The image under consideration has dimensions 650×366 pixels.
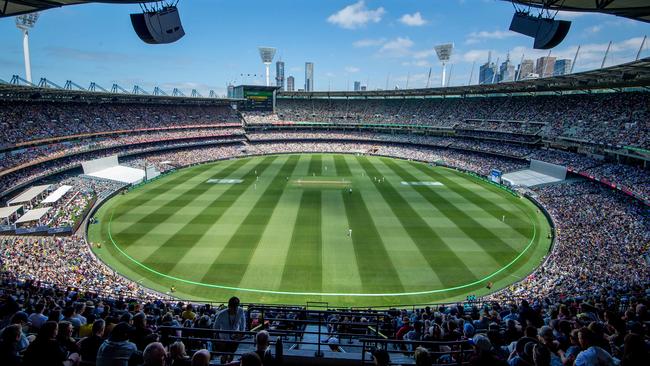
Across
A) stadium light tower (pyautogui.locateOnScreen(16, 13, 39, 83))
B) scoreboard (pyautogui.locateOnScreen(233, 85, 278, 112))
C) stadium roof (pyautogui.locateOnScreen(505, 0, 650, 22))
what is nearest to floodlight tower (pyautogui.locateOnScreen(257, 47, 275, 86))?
scoreboard (pyautogui.locateOnScreen(233, 85, 278, 112))

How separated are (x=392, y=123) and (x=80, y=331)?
262 feet

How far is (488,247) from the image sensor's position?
2891 cm

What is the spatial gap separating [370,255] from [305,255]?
193 inches

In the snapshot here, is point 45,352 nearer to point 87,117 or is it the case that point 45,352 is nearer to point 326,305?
point 326,305

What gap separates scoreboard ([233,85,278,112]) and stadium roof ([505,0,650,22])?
271 feet

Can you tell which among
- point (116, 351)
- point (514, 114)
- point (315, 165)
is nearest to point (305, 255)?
point (116, 351)

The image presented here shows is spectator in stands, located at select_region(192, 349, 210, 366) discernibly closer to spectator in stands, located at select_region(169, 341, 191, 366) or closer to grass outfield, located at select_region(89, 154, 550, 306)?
spectator in stands, located at select_region(169, 341, 191, 366)

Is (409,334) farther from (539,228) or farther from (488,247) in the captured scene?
(539,228)

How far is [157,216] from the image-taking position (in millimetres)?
36188

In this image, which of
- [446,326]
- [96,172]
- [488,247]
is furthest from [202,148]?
[446,326]

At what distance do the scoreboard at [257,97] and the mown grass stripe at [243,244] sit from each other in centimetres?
5058

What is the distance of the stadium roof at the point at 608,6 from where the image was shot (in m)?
10.7

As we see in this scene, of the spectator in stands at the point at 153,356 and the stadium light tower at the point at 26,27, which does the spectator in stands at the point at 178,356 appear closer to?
the spectator in stands at the point at 153,356

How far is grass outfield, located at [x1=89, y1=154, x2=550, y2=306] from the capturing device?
907 inches
